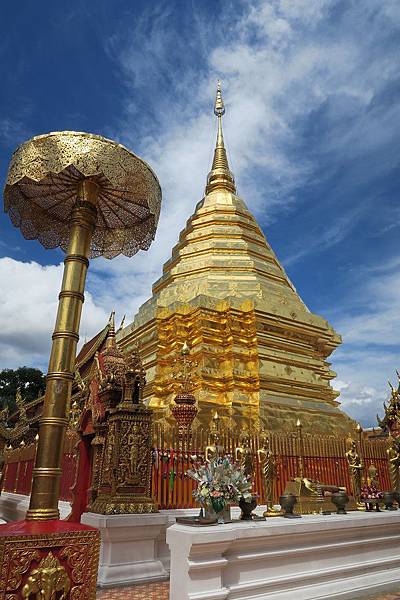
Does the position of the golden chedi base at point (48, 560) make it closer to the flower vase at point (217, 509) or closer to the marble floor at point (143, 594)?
the flower vase at point (217, 509)

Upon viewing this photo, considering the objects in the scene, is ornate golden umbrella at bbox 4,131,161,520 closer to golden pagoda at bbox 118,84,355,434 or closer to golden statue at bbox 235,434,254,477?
golden statue at bbox 235,434,254,477

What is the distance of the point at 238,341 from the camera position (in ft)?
47.3

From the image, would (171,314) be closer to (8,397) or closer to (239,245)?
(239,245)

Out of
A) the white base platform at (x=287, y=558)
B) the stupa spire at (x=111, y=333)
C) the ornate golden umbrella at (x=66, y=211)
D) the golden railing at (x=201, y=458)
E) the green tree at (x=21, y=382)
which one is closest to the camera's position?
the ornate golden umbrella at (x=66, y=211)

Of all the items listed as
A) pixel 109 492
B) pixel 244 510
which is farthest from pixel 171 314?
pixel 244 510

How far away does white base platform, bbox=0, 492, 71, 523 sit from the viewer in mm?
8262

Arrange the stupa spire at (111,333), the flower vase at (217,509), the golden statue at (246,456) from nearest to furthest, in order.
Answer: the flower vase at (217,509)
the golden statue at (246,456)
the stupa spire at (111,333)

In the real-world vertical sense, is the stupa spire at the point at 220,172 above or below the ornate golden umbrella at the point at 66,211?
above

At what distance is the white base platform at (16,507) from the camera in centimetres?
826

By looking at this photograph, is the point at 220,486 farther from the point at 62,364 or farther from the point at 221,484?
the point at 62,364

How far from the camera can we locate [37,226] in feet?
17.6

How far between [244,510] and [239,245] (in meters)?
13.8

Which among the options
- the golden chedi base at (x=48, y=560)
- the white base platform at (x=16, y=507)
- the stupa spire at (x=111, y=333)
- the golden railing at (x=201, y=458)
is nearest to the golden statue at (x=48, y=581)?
the golden chedi base at (x=48, y=560)

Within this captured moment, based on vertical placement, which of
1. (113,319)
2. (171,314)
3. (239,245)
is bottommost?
(113,319)
